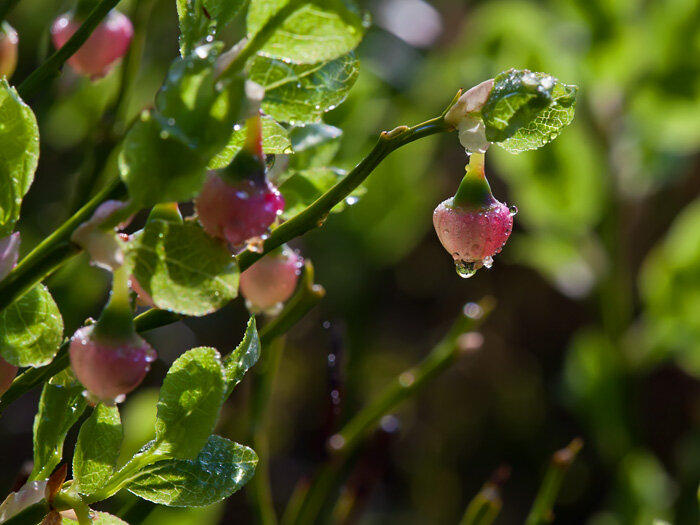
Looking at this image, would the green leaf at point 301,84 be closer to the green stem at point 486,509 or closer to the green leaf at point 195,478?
the green leaf at point 195,478

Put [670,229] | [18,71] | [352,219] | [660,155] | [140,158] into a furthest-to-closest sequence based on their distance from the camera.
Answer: [670,229] → [18,71] → [352,219] → [660,155] → [140,158]

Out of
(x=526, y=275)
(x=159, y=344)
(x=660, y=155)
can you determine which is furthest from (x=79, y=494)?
(x=526, y=275)

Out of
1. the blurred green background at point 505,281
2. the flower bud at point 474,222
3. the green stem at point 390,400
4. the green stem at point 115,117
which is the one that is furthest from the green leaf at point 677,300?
the flower bud at point 474,222

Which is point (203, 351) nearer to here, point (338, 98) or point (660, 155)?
point (338, 98)

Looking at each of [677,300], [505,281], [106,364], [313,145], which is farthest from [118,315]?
[505,281]

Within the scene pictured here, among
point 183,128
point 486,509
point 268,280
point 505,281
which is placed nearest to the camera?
point 183,128

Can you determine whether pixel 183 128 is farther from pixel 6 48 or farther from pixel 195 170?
pixel 6 48

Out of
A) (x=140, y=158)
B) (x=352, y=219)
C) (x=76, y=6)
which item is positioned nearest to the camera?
(x=140, y=158)
